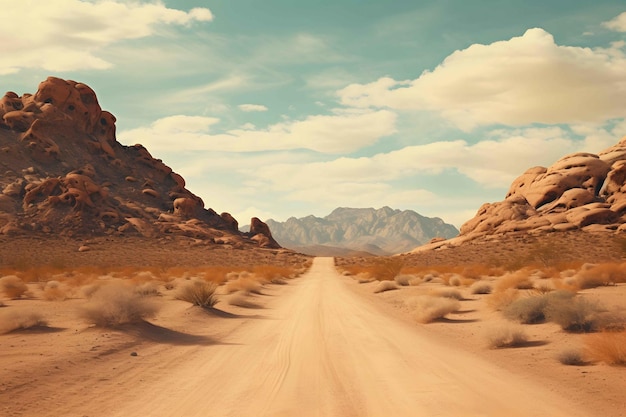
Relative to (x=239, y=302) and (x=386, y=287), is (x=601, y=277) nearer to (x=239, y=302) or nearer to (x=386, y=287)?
(x=386, y=287)

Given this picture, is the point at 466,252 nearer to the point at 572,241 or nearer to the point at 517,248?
the point at 517,248

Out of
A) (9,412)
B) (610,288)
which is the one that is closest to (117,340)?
(9,412)

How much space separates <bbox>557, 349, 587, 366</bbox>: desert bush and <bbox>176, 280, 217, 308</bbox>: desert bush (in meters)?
12.7

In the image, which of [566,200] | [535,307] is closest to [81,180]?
[566,200]

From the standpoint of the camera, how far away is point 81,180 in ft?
255

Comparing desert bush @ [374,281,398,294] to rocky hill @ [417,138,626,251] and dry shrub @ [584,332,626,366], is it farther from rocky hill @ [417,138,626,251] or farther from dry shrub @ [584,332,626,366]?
rocky hill @ [417,138,626,251]

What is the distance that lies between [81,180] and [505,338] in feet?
266

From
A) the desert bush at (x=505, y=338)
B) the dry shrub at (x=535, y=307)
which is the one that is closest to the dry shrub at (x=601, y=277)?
the dry shrub at (x=535, y=307)

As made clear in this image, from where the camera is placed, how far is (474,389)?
6.95 meters

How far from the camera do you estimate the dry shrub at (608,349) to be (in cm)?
790

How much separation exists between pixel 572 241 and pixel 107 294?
55.3 meters

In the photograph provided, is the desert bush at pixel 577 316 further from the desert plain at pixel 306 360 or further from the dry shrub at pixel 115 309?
the dry shrub at pixel 115 309

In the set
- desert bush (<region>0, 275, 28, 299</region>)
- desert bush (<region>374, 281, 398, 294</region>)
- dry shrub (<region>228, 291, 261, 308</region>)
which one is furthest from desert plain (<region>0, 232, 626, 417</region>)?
desert bush (<region>374, 281, 398, 294</region>)

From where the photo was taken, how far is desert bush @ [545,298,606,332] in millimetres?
11031
